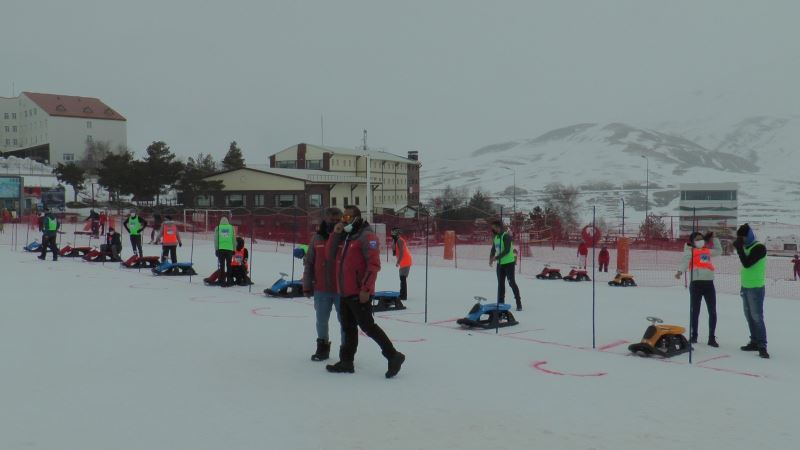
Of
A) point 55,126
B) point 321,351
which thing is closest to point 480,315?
point 321,351

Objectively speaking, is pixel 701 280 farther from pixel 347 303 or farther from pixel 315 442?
pixel 315 442

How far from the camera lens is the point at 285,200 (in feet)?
215

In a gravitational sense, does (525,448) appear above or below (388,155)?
below

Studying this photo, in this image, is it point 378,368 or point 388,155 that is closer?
point 378,368

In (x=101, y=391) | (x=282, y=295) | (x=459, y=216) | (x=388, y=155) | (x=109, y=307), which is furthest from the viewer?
(x=388, y=155)

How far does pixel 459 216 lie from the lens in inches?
2120

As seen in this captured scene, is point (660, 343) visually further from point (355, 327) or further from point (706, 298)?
point (355, 327)

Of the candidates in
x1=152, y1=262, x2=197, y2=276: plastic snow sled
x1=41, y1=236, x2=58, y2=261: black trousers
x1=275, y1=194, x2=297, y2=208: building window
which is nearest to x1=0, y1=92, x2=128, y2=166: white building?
x1=275, y1=194, x2=297, y2=208: building window

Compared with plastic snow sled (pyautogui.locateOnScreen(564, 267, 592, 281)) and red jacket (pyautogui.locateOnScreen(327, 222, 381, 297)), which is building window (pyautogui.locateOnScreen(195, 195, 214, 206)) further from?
red jacket (pyautogui.locateOnScreen(327, 222, 381, 297))

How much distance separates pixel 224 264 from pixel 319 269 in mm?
8640

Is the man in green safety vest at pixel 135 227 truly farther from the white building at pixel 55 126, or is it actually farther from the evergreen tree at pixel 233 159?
the white building at pixel 55 126

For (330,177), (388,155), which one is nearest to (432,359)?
(330,177)

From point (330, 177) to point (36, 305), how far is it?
59.0 m

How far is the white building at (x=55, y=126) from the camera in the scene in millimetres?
114750
